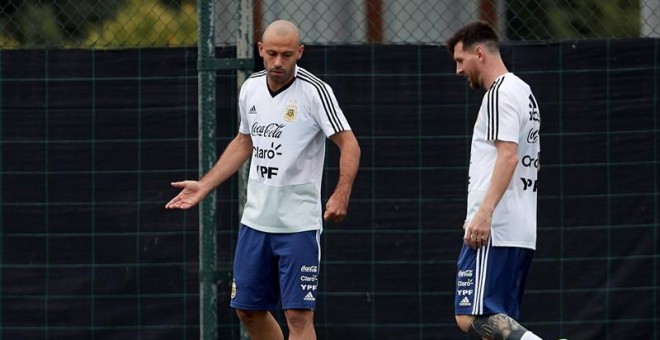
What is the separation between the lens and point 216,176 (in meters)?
7.08

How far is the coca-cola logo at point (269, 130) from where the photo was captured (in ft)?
22.5

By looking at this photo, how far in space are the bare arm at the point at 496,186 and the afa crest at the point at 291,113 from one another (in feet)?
3.95

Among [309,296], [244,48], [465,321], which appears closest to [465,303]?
[465,321]

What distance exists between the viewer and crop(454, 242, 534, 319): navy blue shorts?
6.36m

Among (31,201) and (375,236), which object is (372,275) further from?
(31,201)

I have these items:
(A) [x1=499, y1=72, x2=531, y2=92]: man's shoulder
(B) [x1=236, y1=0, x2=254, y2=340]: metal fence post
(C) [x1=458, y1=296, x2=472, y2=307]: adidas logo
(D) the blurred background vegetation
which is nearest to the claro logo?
(A) [x1=499, y1=72, x2=531, y2=92]: man's shoulder

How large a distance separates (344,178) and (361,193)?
148cm

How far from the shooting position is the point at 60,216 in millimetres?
8117

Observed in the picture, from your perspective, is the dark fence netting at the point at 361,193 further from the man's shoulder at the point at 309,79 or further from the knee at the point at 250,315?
the man's shoulder at the point at 309,79

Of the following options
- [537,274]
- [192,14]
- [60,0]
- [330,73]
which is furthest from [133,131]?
[60,0]

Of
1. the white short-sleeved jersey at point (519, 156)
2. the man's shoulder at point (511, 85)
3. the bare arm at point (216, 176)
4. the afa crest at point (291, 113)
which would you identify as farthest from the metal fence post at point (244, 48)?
the man's shoulder at point (511, 85)

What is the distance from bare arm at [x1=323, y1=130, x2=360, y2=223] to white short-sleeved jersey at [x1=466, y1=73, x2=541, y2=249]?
0.65 m

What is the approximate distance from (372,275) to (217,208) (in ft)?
3.56

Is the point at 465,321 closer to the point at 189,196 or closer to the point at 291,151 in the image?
the point at 291,151
